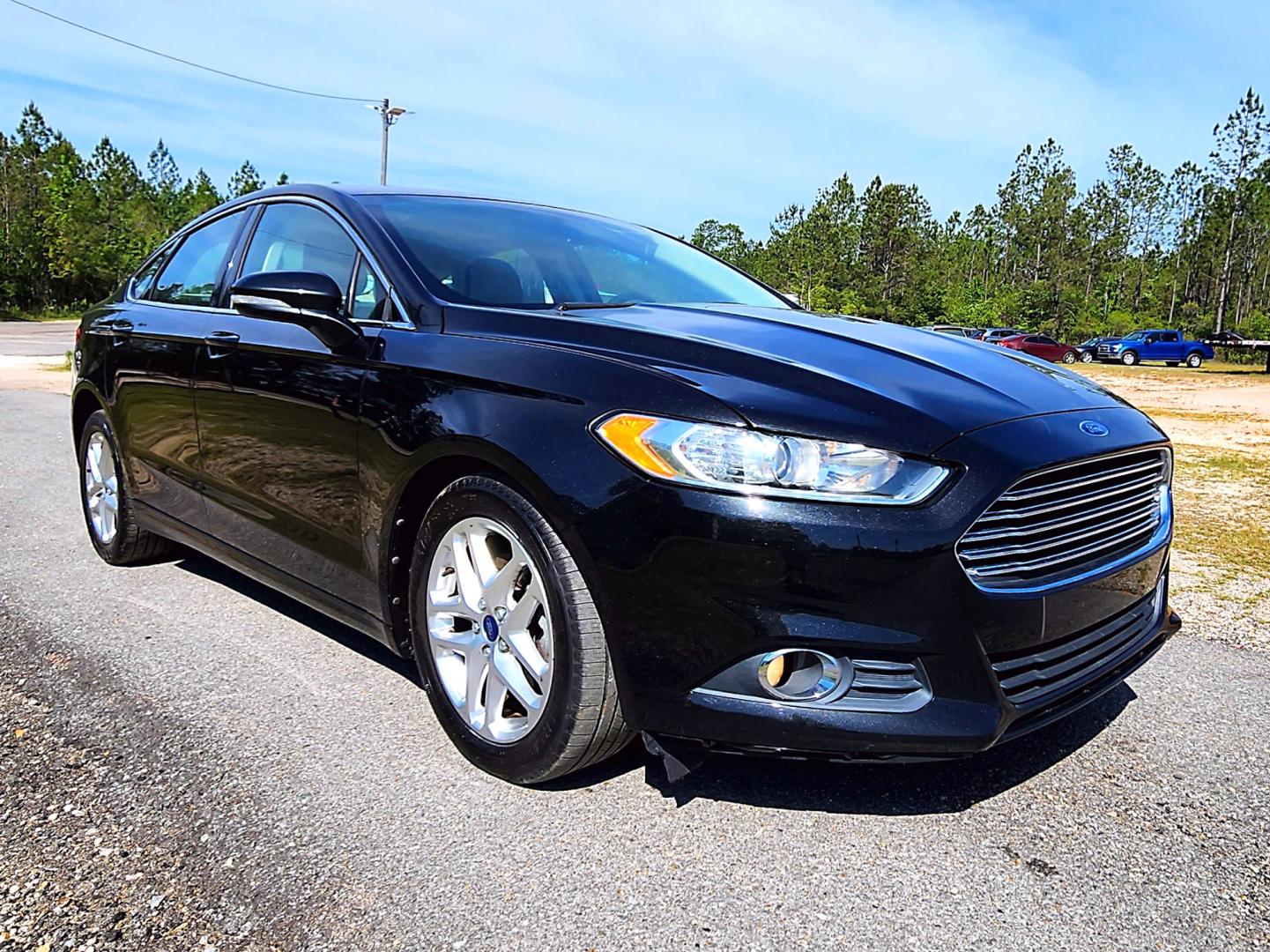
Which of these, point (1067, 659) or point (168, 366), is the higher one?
point (168, 366)

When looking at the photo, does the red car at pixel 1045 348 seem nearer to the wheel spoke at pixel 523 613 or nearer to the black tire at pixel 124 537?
the black tire at pixel 124 537

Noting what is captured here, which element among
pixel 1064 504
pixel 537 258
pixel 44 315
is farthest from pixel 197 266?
pixel 44 315

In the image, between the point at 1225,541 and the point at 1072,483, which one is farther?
the point at 1225,541

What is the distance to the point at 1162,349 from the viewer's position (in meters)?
39.2

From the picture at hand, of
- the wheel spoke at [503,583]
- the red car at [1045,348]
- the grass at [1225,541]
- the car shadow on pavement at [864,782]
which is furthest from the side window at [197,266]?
the red car at [1045,348]

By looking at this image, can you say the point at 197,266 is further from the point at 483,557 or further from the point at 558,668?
the point at 558,668

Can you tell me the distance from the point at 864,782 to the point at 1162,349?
140 ft

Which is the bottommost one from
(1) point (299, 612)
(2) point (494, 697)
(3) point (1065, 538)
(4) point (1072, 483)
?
(1) point (299, 612)

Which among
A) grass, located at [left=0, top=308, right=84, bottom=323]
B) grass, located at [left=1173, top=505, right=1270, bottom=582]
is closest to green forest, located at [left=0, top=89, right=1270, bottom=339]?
grass, located at [left=0, top=308, right=84, bottom=323]

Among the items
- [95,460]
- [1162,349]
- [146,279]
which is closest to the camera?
[146,279]

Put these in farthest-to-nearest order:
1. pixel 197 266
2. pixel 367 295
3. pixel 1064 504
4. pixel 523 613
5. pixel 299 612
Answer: pixel 197 266
pixel 299 612
pixel 367 295
pixel 523 613
pixel 1064 504

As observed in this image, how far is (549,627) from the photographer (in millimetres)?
2270

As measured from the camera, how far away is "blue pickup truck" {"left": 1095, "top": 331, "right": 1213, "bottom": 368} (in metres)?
38.7

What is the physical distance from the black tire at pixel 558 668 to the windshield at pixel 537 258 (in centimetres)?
70
